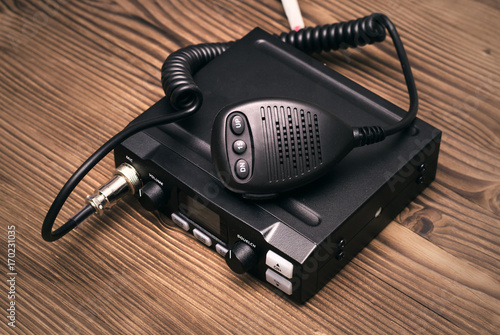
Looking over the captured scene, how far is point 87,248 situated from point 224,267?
174mm

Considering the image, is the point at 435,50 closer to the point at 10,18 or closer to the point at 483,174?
the point at 483,174

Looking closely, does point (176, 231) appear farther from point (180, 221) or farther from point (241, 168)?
point (241, 168)

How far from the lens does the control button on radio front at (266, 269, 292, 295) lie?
0.93 metres

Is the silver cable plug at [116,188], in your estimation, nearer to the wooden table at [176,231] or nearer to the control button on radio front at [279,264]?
the wooden table at [176,231]

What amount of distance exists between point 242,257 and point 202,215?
0.08 m

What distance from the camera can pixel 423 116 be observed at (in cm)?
114

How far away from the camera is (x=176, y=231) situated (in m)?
1.03

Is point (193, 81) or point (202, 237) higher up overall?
point (193, 81)

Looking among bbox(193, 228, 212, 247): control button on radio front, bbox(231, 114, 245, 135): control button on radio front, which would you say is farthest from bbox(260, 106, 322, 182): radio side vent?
bbox(193, 228, 212, 247): control button on radio front

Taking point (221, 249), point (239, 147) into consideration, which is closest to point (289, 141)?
point (239, 147)

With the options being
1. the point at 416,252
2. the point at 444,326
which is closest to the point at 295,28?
the point at 416,252

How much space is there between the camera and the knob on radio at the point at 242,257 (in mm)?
929

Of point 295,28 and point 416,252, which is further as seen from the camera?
point 295,28

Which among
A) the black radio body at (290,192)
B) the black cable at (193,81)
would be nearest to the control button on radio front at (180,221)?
the black radio body at (290,192)
